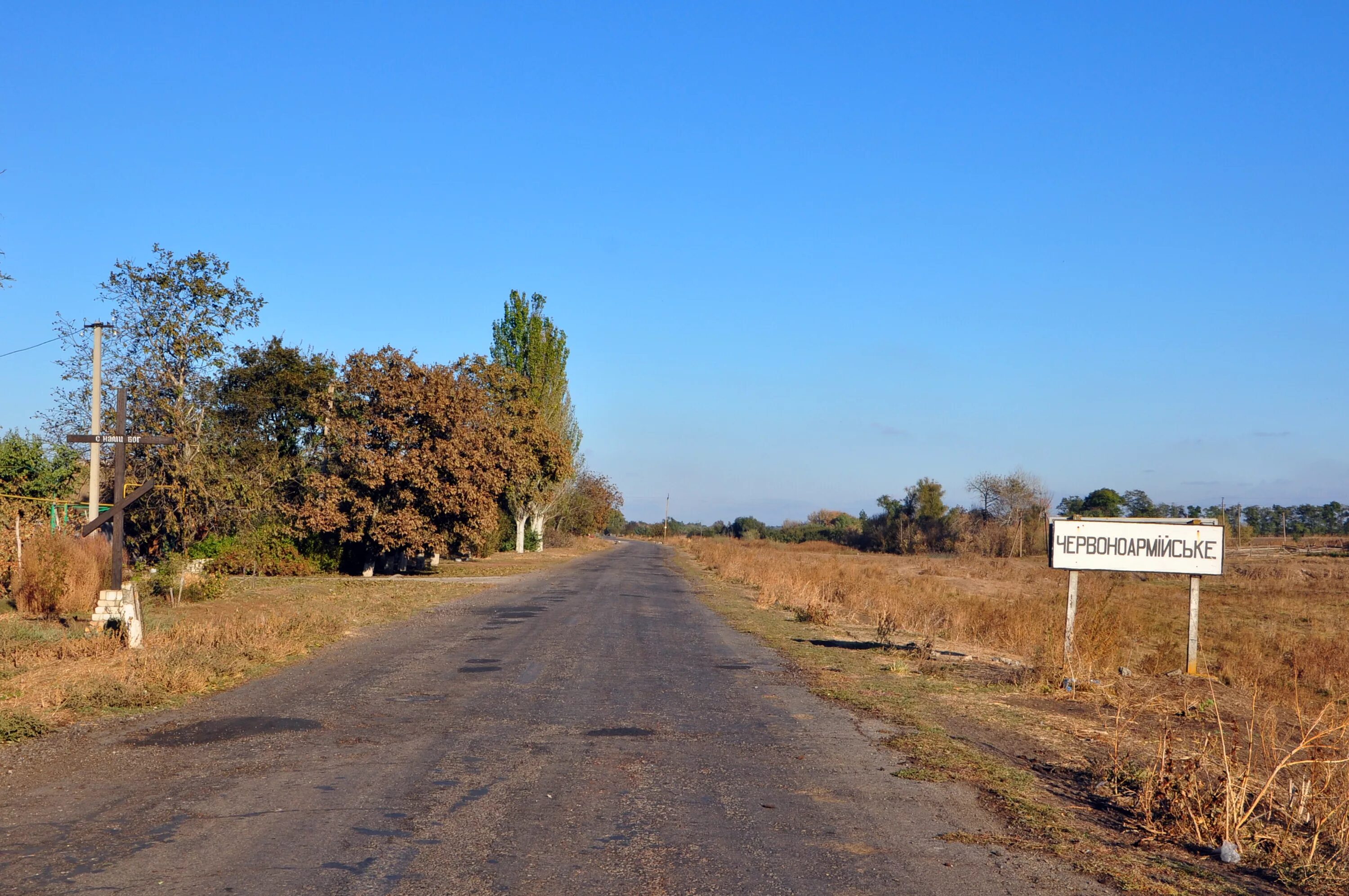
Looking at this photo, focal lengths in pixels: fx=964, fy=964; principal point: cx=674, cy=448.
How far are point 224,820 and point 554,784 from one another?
216cm

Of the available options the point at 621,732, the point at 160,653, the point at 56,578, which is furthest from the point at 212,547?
the point at 621,732

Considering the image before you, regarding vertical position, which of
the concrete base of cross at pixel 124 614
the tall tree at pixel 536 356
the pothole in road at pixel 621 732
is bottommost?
the pothole in road at pixel 621 732

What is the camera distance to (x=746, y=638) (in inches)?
700

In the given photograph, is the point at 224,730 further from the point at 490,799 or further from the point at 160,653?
the point at 160,653

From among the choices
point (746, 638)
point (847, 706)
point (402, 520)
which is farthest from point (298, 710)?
point (402, 520)

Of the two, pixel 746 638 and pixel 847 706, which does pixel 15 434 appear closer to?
pixel 746 638

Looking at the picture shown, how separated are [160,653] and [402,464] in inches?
798

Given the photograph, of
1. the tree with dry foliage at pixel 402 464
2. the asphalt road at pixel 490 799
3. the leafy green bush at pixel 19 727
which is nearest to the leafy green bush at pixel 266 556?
the tree with dry foliage at pixel 402 464

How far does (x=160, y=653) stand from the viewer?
11.6m

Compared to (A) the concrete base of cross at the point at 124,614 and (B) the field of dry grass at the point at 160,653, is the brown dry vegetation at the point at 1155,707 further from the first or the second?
(A) the concrete base of cross at the point at 124,614

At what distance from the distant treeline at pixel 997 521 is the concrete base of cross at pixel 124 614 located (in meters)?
54.2

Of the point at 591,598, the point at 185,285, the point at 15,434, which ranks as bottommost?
the point at 591,598

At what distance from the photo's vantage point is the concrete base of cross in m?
12.6

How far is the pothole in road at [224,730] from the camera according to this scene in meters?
8.20
